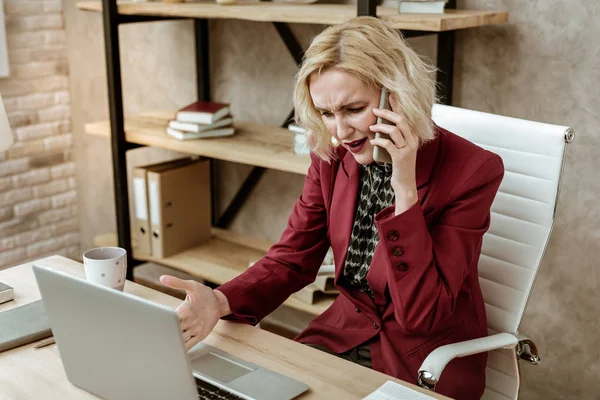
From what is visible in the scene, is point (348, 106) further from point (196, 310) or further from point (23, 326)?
point (23, 326)

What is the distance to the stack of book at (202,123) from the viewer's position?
282cm

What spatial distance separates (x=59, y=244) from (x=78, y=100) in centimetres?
70

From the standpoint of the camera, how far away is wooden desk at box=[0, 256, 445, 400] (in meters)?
1.26

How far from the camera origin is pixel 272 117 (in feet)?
9.98

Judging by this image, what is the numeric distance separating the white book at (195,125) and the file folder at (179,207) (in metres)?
0.20

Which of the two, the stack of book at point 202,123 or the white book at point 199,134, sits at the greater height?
the stack of book at point 202,123

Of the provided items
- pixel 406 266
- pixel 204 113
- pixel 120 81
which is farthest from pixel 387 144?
pixel 120 81

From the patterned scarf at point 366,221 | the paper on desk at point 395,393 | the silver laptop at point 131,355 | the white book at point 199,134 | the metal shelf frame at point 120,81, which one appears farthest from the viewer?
the white book at point 199,134

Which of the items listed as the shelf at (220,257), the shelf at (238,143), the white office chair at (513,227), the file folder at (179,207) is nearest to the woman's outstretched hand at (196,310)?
the white office chair at (513,227)

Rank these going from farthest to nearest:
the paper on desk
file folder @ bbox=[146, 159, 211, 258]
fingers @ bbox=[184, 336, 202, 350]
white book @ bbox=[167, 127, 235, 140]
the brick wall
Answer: the brick wall
file folder @ bbox=[146, 159, 211, 258]
white book @ bbox=[167, 127, 235, 140]
fingers @ bbox=[184, 336, 202, 350]
the paper on desk

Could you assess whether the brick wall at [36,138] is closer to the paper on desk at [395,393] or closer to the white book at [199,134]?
the white book at [199,134]

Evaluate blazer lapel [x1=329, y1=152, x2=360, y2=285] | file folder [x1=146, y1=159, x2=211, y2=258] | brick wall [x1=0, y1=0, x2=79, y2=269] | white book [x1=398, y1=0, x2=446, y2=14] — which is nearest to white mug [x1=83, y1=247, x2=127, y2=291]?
blazer lapel [x1=329, y1=152, x2=360, y2=285]

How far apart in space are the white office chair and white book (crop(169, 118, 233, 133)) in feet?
4.05

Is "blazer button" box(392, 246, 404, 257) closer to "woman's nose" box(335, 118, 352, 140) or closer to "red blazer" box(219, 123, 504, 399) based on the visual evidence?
"red blazer" box(219, 123, 504, 399)
